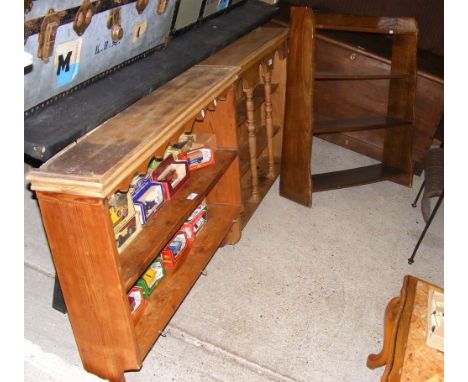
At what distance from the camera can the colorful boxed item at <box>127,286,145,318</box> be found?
188cm

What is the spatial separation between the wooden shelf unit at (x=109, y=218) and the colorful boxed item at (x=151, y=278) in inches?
1.4

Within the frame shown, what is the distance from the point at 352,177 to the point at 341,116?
56 centimetres

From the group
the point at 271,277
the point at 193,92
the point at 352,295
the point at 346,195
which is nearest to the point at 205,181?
the point at 193,92

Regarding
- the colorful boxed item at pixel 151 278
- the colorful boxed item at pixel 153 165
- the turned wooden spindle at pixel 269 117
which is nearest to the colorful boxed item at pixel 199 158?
the colorful boxed item at pixel 153 165

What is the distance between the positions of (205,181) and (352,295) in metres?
0.97

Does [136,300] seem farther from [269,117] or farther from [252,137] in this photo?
[269,117]

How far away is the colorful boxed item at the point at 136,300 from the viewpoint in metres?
1.88

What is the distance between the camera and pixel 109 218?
4.62 ft

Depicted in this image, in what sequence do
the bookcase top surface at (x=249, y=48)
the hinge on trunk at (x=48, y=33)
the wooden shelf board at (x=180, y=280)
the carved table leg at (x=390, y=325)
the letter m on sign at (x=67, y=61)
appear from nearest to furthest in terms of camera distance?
the hinge on trunk at (x=48, y=33), the letter m on sign at (x=67, y=61), the carved table leg at (x=390, y=325), the wooden shelf board at (x=180, y=280), the bookcase top surface at (x=249, y=48)

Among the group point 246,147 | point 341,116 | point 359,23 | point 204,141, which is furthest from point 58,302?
point 341,116

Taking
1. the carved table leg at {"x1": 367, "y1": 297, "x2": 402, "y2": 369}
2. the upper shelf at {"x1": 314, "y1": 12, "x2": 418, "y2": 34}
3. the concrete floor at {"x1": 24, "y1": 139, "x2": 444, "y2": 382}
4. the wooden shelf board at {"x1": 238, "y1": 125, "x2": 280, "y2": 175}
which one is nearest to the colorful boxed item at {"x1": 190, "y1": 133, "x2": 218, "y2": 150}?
the wooden shelf board at {"x1": 238, "y1": 125, "x2": 280, "y2": 175}

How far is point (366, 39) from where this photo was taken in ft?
11.1

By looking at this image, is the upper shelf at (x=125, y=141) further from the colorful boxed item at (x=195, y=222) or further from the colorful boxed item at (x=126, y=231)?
the colorful boxed item at (x=195, y=222)
